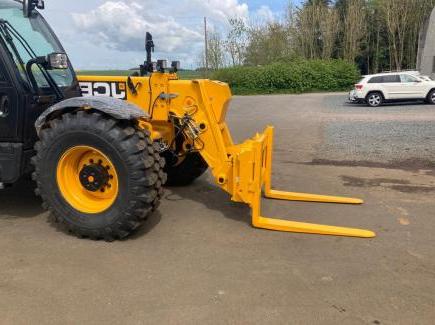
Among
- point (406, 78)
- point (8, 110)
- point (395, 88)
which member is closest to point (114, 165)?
point (8, 110)

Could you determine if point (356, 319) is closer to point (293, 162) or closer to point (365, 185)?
point (365, 185)

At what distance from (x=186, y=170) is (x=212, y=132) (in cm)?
132

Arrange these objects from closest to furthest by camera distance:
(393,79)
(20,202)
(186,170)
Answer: (20,202), (186,170), (393,79)

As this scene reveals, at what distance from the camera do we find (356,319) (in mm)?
3186

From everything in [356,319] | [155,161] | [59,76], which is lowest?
[356,319]

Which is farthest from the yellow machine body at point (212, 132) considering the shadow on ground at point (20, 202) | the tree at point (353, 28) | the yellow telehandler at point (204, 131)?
the tree at point (353, 28)

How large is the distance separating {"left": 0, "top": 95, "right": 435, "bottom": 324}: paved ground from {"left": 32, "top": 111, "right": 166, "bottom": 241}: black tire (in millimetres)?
199

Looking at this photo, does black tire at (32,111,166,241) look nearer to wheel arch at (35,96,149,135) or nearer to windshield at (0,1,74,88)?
wheel arch at (35,96,149,135)

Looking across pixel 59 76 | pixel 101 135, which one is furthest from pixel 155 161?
pixel 59 76

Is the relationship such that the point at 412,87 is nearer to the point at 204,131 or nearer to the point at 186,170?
the point at 186,170

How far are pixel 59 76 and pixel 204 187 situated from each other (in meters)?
2.43

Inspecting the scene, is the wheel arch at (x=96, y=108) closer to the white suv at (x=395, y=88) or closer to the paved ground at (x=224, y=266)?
the paved ground at (x=224, y=266)

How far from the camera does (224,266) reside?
13.2 feet

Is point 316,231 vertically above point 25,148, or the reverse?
point 25,148
